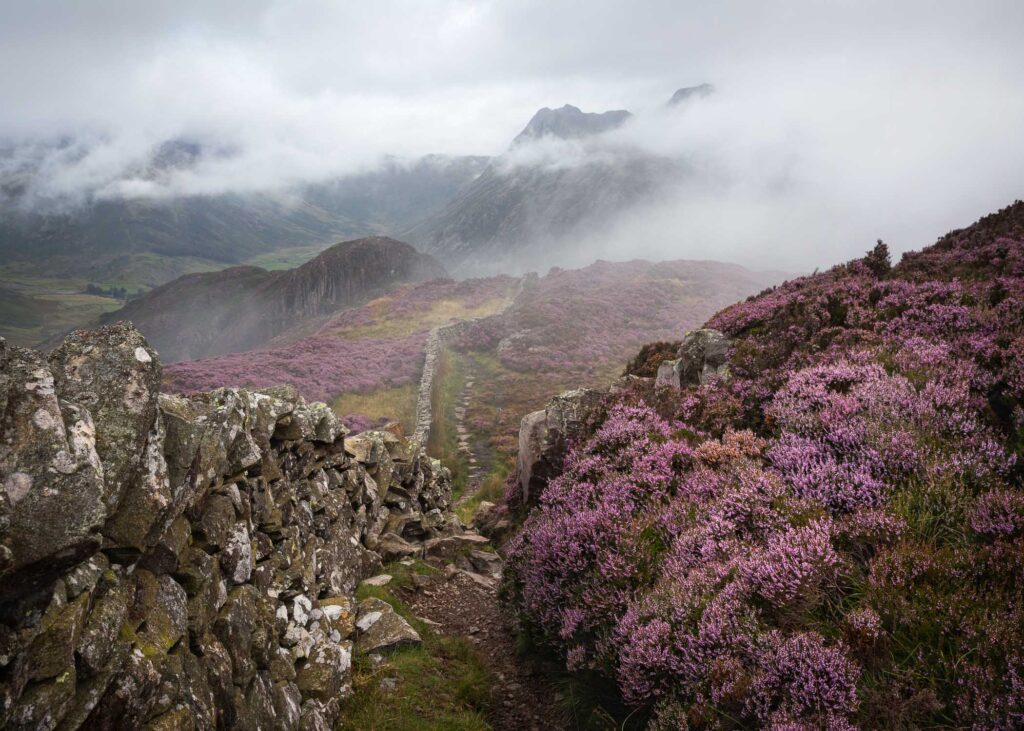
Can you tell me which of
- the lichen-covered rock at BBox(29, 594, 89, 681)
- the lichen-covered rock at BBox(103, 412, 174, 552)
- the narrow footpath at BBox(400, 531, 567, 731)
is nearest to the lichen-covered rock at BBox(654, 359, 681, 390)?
the narrow footpath at BBox(400, 531, 567, 731)

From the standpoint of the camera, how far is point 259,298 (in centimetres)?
8900

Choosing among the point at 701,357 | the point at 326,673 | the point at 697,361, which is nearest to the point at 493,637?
the point at 326,673

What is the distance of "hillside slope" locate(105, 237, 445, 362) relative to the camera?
3280 inches

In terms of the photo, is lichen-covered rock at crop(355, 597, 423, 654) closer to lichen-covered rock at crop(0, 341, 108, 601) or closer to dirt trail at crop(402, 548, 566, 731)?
dirt trail at crop(402, 548, 566, 731)

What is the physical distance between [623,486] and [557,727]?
323cm

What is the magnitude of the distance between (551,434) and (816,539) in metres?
7.45

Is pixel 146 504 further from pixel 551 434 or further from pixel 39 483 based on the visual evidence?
pixel 551 434

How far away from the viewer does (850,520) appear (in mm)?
5066

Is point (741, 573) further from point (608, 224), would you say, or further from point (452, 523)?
point (608, 224)

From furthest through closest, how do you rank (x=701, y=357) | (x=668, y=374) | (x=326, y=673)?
(x=668, y=374) < (x=701, y=357) < (x=326, y=673)

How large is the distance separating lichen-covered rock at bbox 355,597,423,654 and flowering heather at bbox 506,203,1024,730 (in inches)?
74.3

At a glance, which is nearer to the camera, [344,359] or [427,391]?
[427,391]

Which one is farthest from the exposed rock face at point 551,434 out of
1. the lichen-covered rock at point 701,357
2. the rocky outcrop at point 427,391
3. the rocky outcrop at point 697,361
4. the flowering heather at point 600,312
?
the flowering heather at point 600,312

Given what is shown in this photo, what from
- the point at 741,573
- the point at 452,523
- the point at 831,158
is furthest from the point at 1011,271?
the point at 831,158
